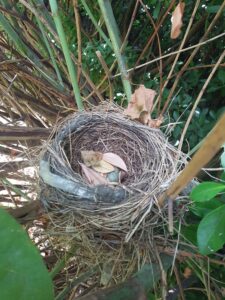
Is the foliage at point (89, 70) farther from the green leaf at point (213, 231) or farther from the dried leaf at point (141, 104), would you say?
the green leaf at point (213, 231)

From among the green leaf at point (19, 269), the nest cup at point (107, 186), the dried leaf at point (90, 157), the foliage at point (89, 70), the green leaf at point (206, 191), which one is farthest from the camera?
the foliage at point (89, 70)

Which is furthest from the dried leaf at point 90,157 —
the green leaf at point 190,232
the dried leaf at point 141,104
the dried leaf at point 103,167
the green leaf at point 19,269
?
the green leaf at point 19,269

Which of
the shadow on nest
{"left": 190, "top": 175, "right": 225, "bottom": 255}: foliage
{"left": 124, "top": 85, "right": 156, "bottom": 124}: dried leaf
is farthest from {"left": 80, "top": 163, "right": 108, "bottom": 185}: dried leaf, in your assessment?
{"left": 190, "top": 175, "right": 225, "bottom": 255}: foliage

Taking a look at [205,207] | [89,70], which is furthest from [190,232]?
[89,70]

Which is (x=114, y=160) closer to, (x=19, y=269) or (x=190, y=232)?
(x=190, y=232)

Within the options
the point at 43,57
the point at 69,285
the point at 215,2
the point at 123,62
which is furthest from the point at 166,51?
the point at 69,285
